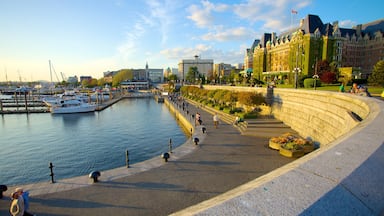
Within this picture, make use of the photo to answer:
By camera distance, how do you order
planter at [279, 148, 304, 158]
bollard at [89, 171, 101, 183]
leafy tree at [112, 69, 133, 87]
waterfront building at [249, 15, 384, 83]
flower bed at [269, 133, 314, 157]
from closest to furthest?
bollard at [89, 171, 101, 183] < planter at [279, 148, 304, 158] < flower bed at [269, 133, 314, 157] < waterfront building at [249, 15, 384, 83] < leafy tree at [112, 69, 133, 87]

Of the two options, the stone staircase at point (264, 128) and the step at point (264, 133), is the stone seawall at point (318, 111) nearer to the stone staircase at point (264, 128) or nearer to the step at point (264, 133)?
the stone staircase at point (264, 128)

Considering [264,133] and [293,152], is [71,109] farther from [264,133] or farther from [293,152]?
[293,152]

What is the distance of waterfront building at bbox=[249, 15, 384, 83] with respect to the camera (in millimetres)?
60688

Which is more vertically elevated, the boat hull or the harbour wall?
the harbour wall

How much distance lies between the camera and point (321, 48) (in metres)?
61.2

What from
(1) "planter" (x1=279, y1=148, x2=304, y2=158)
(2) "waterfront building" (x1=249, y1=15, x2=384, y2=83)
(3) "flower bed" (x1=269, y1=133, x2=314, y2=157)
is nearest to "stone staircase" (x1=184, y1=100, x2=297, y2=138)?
(3) "flower bed" (x1=269, y1=133, x2=314, y2=157)

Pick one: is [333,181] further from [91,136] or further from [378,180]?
[91,136]

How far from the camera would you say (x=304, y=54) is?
2456 inches

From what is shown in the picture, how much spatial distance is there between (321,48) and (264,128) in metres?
52.1

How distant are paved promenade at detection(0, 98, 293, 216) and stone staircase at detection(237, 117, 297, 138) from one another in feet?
18.0

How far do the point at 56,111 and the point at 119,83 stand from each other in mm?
119037

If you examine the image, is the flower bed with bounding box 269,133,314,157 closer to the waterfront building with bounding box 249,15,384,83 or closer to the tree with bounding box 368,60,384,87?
the tree with bounding box 368,60,384,87

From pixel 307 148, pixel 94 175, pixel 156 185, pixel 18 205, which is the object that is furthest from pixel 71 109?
pixel 307 148

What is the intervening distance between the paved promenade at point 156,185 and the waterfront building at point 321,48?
45.7 m
